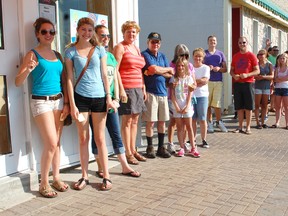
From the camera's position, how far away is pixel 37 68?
3.96 m

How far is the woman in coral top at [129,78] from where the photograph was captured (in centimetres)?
503

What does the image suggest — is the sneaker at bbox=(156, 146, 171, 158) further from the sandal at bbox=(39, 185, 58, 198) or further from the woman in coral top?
the sandal at bbox=(39, 185, 58, 198)

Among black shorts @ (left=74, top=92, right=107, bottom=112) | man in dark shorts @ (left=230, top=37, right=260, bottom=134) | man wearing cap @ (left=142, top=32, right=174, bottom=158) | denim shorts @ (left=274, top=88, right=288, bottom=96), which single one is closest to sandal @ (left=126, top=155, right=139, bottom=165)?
man wearing cap @ (left=142, top=32, right=174, bottom=158)

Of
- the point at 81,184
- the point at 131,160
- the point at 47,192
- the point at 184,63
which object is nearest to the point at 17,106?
the point at 47,192

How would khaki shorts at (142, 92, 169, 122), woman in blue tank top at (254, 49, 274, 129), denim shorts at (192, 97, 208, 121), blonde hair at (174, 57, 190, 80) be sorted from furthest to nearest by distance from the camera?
woman in blue tank top at (254, 49, 274, 129)
denim shorts at (192, 97, 208, 121)
blonde hair at (174, 57, 190, 80)
khaki shorts at (142, 92, 169, 122)

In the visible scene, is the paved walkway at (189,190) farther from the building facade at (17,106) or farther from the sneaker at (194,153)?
the building facade at (17,106)

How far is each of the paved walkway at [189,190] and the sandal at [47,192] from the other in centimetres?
6

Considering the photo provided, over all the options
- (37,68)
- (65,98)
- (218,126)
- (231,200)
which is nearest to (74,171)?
(65,98)

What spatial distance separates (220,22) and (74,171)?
7.08 m

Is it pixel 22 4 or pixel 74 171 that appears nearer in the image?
pixel 22 4

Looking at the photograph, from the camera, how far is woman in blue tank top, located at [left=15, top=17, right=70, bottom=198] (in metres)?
3.95

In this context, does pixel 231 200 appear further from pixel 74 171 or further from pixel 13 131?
pixel 13 131

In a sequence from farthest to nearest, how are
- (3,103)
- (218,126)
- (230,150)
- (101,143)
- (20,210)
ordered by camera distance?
(218,126), (230,150), (101,143), (3,103), (20,210)

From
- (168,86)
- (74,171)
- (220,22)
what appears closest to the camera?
(74,171)
